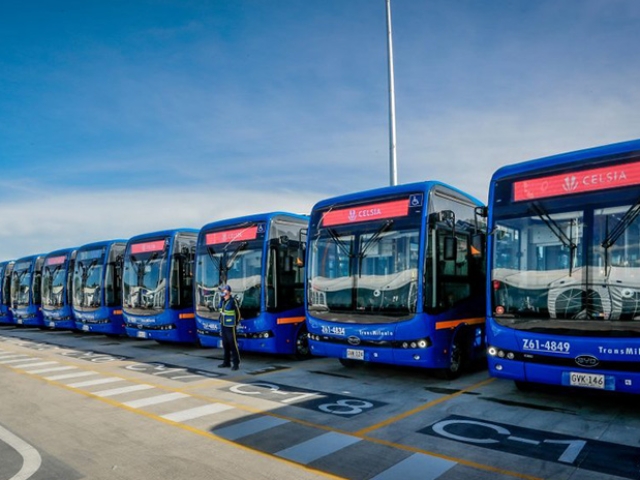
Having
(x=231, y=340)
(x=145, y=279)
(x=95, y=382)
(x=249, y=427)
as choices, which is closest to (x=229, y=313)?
(x=231, y=340)

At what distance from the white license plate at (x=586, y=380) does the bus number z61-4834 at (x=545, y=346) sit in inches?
12.6

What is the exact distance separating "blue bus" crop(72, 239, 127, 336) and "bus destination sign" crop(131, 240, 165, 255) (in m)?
2.26

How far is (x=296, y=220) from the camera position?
1234 cm

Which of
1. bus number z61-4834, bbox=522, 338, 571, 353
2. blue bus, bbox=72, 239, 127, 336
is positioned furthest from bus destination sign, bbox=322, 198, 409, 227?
blue bus, bbox=72, 239, 127, 336

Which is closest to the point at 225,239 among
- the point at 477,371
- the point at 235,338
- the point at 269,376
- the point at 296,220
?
the point at 296,220

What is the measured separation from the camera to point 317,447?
5.46 m

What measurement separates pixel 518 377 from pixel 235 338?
601 cm

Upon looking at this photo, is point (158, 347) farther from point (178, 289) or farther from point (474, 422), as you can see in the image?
point (474, 422)

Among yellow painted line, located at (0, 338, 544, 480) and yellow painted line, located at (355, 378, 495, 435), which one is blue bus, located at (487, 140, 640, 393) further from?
yellow painted line, located at (0, 338, 544, 480)

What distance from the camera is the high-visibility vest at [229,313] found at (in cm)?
1065

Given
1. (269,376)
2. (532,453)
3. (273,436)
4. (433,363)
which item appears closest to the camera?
(532,453)

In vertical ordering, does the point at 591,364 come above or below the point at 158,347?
above

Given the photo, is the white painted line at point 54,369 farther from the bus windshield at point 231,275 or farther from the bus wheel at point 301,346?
the bus wheel at point 301,346

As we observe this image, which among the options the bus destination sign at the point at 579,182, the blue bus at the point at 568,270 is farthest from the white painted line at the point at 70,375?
the bus destination sign at the point at 579,182
